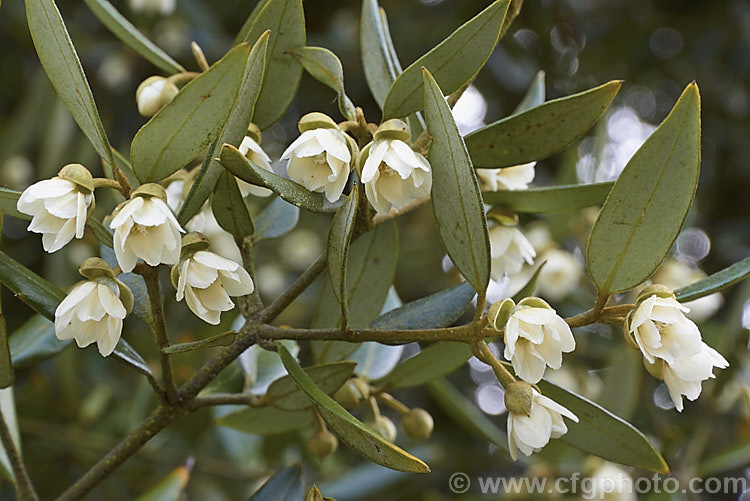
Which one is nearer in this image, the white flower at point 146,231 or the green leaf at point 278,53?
the white flower at point 146,231

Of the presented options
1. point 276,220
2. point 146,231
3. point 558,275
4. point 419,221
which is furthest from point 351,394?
point 419,221

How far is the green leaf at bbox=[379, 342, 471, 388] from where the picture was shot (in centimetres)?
92

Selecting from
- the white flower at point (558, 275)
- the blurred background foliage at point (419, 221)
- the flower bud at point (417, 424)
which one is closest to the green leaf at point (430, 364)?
the flower bud at point (417, 424)

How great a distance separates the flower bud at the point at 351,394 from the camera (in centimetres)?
85

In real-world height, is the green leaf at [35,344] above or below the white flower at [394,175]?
below

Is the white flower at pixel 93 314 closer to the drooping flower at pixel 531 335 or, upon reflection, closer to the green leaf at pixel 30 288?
the green leaf at pixel 30 288

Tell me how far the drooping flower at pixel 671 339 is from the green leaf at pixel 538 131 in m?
0.17

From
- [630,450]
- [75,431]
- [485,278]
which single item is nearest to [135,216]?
[485,278]

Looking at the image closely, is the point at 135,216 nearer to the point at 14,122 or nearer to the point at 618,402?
the point at 618,402

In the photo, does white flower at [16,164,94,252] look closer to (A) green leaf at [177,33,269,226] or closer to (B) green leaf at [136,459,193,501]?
(A) green leaf at [177,33,269,226]

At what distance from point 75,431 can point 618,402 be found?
1.31 metres

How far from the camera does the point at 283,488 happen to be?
90cm

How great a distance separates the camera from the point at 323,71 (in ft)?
2.50

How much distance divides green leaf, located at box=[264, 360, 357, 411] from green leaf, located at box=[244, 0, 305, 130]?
280 mm
